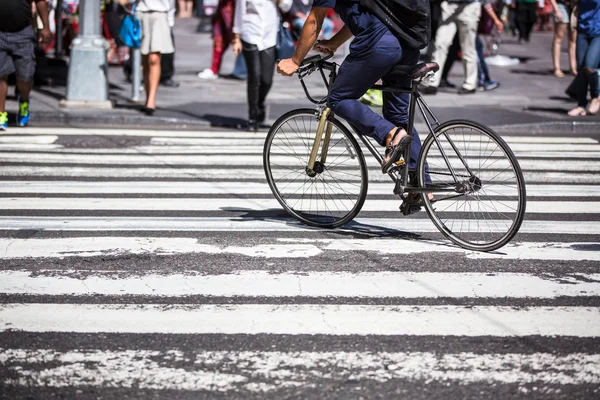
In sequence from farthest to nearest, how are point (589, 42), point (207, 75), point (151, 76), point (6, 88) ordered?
point (207, 75) < point (151, 76) < point (589, 42) < point (6, 88)

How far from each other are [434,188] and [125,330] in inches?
92.0

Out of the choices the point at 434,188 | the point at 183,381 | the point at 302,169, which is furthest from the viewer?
the point at 302,169

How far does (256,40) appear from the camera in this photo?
37.0 feet

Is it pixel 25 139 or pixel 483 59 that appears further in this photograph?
pixel 483 59

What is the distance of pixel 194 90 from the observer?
15.7 metres

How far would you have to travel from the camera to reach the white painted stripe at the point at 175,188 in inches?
314

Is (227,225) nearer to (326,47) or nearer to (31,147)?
(326,47)

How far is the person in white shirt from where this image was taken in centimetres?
1127

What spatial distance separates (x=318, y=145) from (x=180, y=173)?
8.68ft

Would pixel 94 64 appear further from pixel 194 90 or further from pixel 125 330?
pixel 125 330

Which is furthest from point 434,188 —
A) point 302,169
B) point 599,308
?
point 599,308

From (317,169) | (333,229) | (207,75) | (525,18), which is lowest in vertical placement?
(207,75)

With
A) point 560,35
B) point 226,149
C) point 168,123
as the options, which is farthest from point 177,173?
point 560,35

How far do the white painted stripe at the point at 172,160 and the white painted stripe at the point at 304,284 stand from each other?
13.3ft
